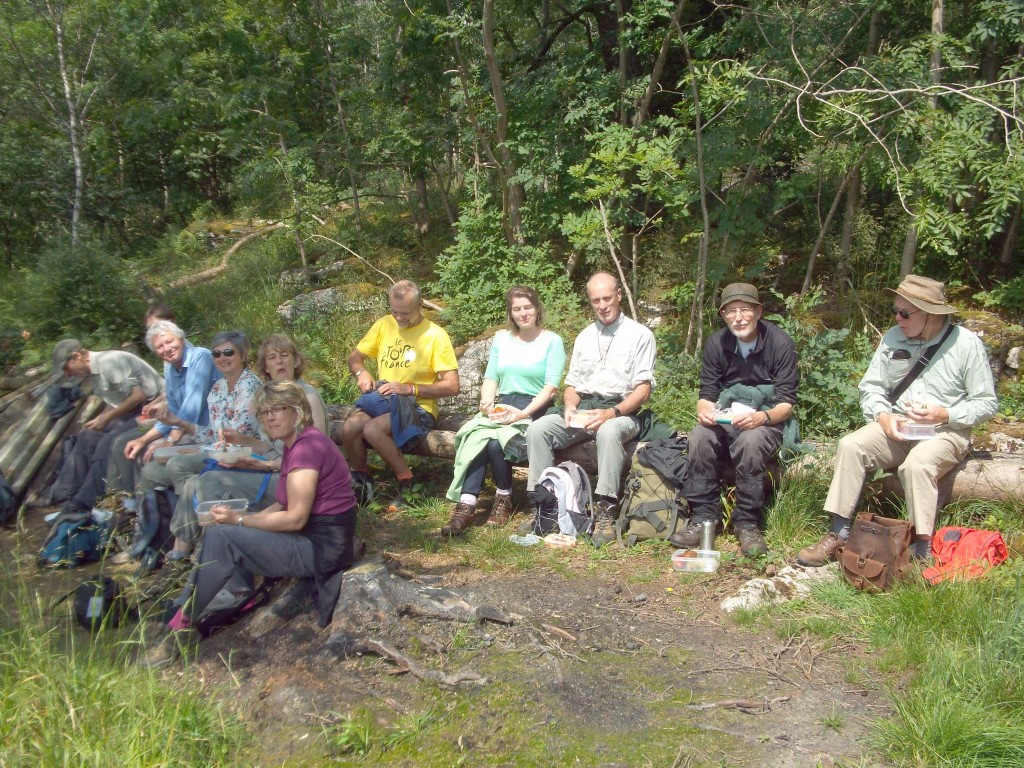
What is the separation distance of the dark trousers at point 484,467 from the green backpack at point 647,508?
0.82m

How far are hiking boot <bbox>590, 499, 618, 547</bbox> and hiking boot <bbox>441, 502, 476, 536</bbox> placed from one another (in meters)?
0.81

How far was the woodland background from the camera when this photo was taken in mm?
5977

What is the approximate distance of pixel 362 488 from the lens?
5.58 metres

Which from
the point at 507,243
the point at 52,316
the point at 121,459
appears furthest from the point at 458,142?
the point at 121,459

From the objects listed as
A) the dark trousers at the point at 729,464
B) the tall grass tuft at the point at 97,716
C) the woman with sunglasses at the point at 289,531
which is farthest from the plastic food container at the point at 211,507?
the dark trousers at the point at 729,464

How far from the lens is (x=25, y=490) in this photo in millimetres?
6305

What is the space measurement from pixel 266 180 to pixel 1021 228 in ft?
27.6

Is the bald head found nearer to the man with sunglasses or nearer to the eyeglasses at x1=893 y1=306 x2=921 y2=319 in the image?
the eyeglasses at x1=893 y1=306 x2=921 y2=319

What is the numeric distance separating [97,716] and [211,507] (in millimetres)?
1221

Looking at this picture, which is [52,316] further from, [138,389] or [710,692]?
[710,692]

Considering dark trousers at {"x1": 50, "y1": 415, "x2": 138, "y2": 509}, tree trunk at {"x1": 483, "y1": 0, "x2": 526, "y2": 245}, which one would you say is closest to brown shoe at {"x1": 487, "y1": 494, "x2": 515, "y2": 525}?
dark trousers at {"x1": 50, "y1": 415, "x2": 138, "y2": 509}

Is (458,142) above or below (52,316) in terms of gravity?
above

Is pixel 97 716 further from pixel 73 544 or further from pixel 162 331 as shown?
pixel 162 331

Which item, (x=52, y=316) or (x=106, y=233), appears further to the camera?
(x=106, y=233)
